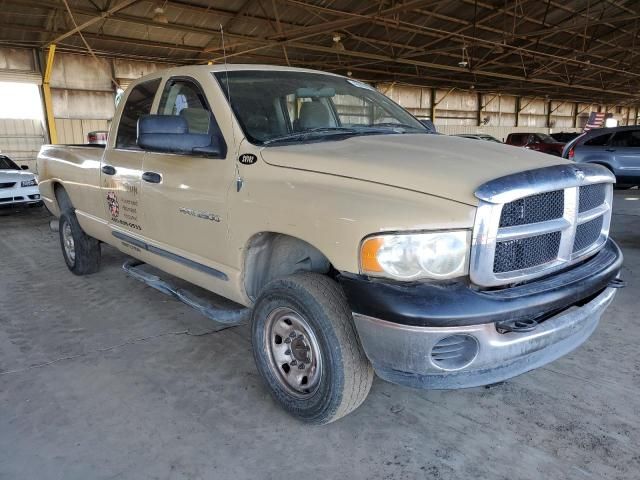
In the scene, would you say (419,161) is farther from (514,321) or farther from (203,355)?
(203,355)

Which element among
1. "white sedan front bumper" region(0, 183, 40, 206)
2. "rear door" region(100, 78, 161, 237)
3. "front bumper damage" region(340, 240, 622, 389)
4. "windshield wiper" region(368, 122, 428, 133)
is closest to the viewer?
"front bumper damage" region(340, 240, 622, 389)

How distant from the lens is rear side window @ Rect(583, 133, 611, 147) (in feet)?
39.4

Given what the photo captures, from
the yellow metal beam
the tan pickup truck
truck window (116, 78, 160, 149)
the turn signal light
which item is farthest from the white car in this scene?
the turn signal light

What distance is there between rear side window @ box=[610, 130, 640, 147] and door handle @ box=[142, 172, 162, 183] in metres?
11.9

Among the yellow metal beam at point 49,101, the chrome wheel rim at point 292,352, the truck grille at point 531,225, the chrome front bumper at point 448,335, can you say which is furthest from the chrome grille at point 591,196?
the yellow metal beam at point 49,101

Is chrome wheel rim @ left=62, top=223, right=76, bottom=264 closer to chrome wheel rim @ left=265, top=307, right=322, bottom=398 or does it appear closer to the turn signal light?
chrome wheel rim @ left=265, top=307, right=322, bottom=398

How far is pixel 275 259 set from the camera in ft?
9.30

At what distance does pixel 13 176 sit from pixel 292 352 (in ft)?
31.3

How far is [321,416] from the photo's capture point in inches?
95.5

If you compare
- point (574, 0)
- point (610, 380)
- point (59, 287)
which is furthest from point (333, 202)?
point (574, 0)

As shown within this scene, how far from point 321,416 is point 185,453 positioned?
668mm

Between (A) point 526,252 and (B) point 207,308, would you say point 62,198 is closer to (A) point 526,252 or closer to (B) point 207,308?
(B) point 207,308

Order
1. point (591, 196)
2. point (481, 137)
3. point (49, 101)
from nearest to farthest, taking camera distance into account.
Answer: point (591, 196)
point (481, 137)
point (49, 101)

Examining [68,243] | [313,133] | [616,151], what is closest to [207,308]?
[313,133]
